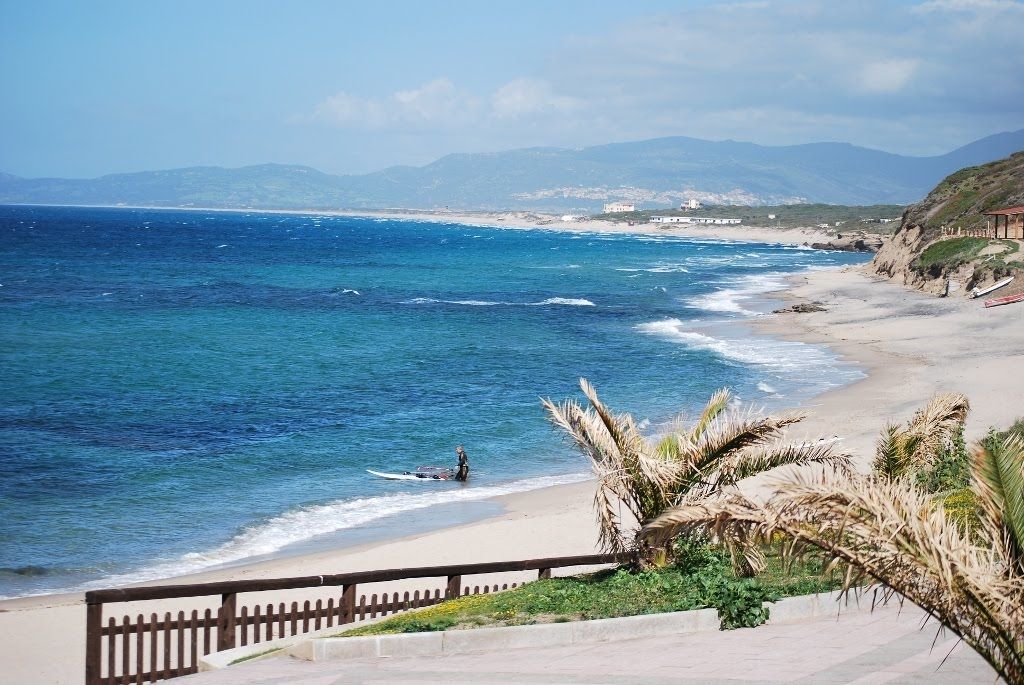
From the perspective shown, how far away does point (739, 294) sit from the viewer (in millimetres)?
74750

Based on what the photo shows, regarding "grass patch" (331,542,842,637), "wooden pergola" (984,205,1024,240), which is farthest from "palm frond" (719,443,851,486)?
"wooden pergola" (984,205,1024,240)

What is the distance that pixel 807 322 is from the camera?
181ft

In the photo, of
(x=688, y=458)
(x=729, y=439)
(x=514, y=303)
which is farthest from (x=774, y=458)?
(x=514, y=303)

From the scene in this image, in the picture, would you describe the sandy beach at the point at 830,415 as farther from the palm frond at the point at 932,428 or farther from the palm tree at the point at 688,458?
the palm tree at the point at 688,458

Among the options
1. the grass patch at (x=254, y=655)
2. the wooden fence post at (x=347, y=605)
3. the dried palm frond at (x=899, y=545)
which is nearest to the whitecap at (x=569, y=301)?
the wooden fence post at (x=347, y=605)

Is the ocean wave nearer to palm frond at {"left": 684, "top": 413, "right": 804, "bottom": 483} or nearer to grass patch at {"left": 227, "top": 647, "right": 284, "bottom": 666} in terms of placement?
palm frond at {"left": 684, "top": 413, "right": 804, "bottom": 483}

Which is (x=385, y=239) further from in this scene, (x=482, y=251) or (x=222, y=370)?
(x=222, y=370)

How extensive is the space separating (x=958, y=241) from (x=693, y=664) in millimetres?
64660

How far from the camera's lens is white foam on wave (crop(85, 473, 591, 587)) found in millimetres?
19031

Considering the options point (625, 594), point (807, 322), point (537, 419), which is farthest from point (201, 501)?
point (807, 322)

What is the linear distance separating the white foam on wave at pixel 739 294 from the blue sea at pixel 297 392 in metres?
0.65

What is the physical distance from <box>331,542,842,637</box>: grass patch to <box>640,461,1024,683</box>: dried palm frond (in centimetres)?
379

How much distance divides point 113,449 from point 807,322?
38259 millimetres

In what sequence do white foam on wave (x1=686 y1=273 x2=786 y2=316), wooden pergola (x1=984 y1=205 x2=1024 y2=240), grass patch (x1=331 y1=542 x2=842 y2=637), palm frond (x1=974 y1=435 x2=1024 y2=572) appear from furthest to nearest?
1. white foam on wave (x1=686 y1=273 x2=786 y2=316)
2. wooden pergola (x1=984 y1=205 x2=1024 y2=240)
3. grass patch (x1=331 y1=542 x2=842 y2=637)
4. palm frond (x1=974 y1=435 x2=1024 y2=572)
